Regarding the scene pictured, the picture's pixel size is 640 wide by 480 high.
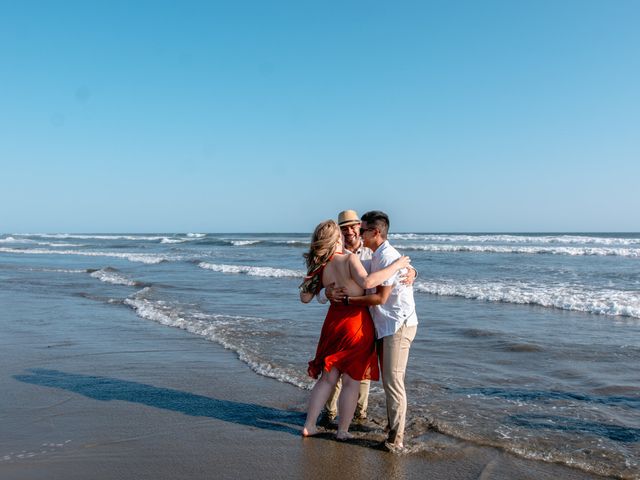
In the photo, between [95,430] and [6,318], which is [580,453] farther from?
[6,318]

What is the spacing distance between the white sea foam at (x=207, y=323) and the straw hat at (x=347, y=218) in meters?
2.23

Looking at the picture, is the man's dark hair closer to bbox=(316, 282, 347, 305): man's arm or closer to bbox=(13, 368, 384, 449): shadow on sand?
bbox=(316, 282, 347, 305): man's arm

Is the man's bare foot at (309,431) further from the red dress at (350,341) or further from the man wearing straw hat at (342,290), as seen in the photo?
the red dress at (350,341)

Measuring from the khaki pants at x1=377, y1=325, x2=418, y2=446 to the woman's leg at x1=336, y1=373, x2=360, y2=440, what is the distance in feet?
0.93

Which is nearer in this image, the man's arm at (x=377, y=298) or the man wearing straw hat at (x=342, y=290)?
the man's arm at (x=377, y=298)

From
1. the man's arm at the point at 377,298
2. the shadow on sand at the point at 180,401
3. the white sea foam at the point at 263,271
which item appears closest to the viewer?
the man's arm at the point at 377,298

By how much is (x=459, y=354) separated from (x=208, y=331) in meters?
4.14

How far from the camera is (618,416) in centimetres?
497

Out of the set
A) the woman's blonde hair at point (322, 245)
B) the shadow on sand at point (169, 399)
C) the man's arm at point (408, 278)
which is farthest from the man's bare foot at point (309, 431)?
the man's arm at point (408, 278)

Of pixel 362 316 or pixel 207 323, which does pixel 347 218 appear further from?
pixel 207 323

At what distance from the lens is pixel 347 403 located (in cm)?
441

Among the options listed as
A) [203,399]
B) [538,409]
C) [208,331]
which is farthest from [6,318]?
[538,409]

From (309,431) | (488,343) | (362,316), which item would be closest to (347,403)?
(309,431)

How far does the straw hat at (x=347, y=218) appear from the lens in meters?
4.59
